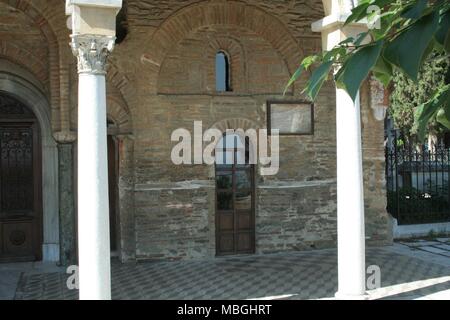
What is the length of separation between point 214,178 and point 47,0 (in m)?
4.47

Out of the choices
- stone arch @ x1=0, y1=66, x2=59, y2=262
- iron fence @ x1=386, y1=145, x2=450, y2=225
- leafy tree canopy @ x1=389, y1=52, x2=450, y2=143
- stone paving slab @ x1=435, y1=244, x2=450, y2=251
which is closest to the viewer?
stone arch @ x1=0, y1=66, x2=59, y2=262

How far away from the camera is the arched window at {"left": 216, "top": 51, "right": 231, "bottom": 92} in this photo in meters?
10.4

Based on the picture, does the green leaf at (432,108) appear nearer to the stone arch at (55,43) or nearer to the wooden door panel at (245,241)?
the stone arch at (55,43)

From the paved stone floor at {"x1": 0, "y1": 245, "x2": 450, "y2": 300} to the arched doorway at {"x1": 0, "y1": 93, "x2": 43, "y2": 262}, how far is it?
82 centimetres

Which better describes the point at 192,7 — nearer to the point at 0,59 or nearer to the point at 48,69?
the point at 48,69

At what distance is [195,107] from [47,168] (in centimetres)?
312

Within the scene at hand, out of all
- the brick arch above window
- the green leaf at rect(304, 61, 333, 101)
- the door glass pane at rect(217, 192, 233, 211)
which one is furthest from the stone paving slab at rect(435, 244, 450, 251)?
the green leaf at rect(304, 61, 333, 101)

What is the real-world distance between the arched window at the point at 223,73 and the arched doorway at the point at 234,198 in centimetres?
100

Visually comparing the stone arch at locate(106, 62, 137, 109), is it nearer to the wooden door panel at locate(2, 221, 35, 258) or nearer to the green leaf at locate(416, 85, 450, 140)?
the wooden door panel at locate(2, 221, 35, 258)

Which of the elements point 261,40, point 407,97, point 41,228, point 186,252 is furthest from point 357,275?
point 407,97

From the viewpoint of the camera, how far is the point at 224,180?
34.1 ft

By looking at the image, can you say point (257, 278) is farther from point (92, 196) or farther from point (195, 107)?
point (92, 196)

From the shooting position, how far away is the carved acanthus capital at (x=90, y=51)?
5.59 m

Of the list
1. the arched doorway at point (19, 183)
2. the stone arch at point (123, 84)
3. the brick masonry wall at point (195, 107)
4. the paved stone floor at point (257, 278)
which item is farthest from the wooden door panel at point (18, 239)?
the stone arch at point (123, 84)
